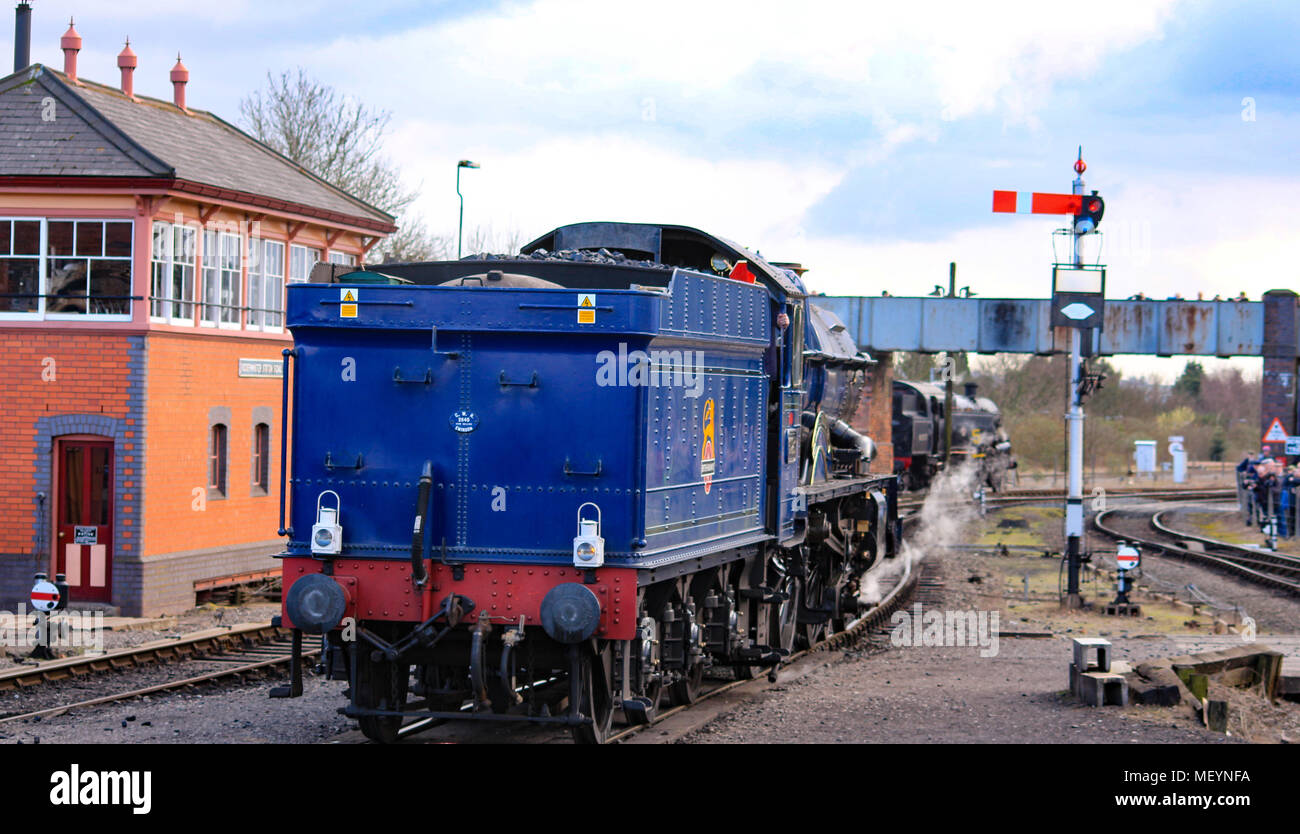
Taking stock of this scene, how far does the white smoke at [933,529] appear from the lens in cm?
2250

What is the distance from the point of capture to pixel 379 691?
9.78m

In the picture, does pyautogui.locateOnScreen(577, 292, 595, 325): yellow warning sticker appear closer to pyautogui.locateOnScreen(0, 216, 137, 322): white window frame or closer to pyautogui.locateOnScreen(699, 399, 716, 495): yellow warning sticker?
pyautogui.locateOnScreen(699, 399, 716, 495): yellow warning sticker

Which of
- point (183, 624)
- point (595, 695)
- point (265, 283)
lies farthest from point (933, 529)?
point (595, 695)

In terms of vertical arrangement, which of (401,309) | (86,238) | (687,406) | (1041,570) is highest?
(86,238)

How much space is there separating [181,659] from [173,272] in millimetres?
7050

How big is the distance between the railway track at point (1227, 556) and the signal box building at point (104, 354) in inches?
587

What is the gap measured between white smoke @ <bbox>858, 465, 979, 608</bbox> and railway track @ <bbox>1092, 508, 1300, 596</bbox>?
12.1ft

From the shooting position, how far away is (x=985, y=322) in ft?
120

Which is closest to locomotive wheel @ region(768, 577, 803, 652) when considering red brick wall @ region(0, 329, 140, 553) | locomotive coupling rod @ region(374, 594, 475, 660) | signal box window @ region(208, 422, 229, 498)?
locomotive coupling rod @ region(374, 594, 475, 660)

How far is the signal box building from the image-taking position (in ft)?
62.6
